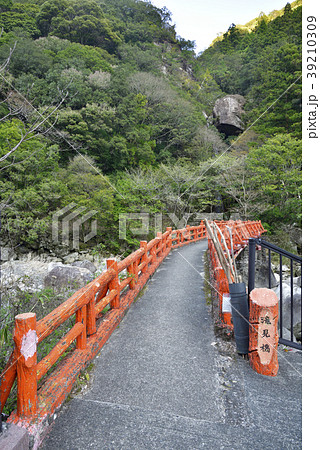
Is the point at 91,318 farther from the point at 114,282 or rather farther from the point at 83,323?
the point at 114,282

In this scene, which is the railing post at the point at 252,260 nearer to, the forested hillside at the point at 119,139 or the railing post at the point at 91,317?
the railing post at the point at 91,317

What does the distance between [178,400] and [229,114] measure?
3477 centimetres

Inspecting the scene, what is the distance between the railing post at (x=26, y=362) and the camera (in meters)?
1.70

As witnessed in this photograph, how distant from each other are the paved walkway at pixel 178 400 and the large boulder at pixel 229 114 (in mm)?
32425

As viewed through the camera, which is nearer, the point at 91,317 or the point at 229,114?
the point at 91,317

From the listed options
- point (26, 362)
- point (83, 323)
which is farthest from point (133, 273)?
point (26, 362)

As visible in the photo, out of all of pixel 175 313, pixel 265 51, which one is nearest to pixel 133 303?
pixel 175 313

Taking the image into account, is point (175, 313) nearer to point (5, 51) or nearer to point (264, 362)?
point (264, 362)

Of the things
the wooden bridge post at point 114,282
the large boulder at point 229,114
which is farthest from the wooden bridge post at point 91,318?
the large boulder at point 229,114

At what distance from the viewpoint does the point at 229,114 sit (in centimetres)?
3216

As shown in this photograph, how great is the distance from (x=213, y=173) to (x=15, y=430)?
893 inches

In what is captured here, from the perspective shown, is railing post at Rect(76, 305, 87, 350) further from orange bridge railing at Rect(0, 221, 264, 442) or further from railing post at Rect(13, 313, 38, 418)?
railing post at Rect(13, 313, 38, 418)

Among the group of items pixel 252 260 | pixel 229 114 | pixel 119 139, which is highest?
pixel 229 114

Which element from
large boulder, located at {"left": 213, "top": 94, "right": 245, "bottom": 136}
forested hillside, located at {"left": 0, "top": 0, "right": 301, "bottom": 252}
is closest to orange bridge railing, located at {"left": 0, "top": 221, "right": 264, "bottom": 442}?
forested hillside, located at {"left": 0, "top": 0, "right": 301, "bottom": 252}
